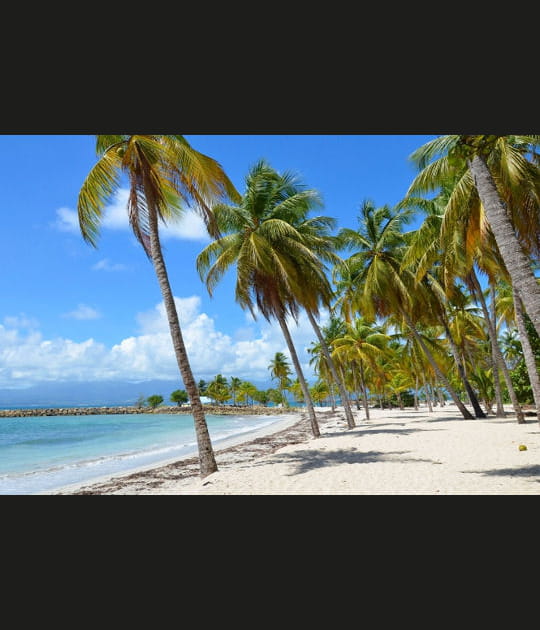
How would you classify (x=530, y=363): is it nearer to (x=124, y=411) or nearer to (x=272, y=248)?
(x=272, y=248)

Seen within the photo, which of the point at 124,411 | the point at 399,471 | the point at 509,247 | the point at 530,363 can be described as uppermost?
the point at 509,247

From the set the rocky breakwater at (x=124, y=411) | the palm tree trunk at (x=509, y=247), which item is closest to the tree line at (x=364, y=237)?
the palm tree trunk at (x=509, y=247)

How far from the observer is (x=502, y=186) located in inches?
278

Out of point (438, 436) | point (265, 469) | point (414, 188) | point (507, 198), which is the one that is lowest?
point (438, 436)

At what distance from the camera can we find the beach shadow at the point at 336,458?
7523 mm

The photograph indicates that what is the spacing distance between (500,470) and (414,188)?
6573 millimetres

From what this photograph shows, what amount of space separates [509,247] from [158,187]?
6.71m

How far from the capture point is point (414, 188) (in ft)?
29.8

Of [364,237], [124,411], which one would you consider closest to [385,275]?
[364,237]

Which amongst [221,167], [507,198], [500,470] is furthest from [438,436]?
[221,167]

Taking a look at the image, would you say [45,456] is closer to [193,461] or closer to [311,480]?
[193,461]

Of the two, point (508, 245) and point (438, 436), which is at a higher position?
point (508, 245)

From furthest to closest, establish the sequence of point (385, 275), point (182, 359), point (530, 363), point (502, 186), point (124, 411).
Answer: point (124, 411), point (385, 275), point (530, 363), point (182, 359), point (502, 186)

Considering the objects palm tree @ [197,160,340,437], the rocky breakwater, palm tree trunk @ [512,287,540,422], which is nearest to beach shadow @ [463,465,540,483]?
palm tree trunk @ [512,287,540,422]
